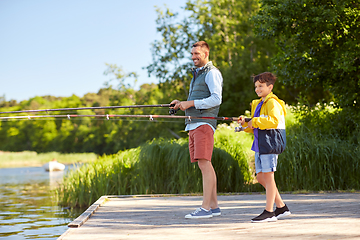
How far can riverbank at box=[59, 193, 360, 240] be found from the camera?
2.91 meters

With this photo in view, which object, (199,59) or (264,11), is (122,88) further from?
(199,59)

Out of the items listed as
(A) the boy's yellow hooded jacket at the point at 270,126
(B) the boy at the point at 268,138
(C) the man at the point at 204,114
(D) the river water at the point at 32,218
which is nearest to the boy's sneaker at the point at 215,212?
(C) the man at the point at 204,114

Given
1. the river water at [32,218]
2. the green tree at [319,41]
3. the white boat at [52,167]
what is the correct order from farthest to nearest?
1. the white boat at [52,167]
2. the green tree at [319,41]
3. the river water at [32,218]

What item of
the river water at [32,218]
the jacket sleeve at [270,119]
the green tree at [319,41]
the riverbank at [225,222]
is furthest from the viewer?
the green tree at [319,41]

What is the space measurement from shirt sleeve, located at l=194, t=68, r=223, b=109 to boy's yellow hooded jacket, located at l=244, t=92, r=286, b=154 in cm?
44

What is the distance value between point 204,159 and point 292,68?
5969 mm

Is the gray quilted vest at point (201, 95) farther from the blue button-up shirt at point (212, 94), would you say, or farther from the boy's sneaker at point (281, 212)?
the boy's sneaker at point (281, 212)

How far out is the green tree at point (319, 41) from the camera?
794cm

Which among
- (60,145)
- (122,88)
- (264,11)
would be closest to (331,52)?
(264,11)

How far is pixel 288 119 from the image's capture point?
11391 millimetres

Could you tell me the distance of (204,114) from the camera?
12.3 feet

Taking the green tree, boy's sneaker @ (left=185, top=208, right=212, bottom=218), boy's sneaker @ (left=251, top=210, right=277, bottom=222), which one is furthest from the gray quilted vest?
the green tree

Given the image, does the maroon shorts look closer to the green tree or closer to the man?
the man

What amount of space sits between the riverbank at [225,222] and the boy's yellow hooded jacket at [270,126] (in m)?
0.62
